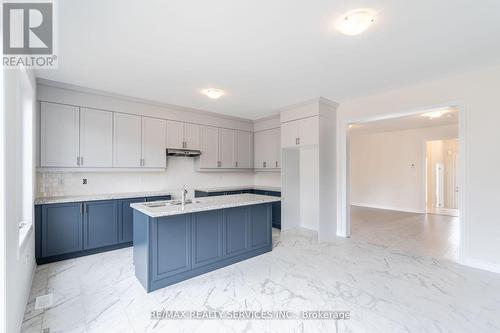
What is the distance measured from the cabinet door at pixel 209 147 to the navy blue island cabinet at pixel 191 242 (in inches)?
85.9

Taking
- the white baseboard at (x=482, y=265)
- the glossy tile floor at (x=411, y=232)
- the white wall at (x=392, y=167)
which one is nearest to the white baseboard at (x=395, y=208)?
the white wall at (x=392, y=167)

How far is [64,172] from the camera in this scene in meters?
3.81

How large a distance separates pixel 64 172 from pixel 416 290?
515 cm

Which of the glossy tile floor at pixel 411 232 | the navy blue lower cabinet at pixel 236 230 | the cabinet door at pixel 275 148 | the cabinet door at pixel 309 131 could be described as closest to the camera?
the navy blue lower cabinet at pixel 236 230

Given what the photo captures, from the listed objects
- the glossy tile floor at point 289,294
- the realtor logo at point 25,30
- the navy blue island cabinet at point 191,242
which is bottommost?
the glossy tile floor at point 289,294

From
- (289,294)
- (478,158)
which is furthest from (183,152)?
(478,158)

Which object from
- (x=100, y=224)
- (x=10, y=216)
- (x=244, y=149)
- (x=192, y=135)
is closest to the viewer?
(x=10, y=216)

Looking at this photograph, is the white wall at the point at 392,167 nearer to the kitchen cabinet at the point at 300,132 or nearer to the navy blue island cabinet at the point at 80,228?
the kitchen cabinet at the point at 300,132

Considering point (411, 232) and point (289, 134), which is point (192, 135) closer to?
point (289, 134)

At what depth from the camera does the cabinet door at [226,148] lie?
222 inches

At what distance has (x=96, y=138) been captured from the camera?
3938 mm

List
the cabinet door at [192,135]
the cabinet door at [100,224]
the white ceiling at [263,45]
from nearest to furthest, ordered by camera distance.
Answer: the white ceiling at [263,45], the cabinet door at [100,224], the cabinet door at [192,135]

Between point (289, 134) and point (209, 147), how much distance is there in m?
1.85

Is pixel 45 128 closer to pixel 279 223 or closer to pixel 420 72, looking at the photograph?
pixel 279 223
